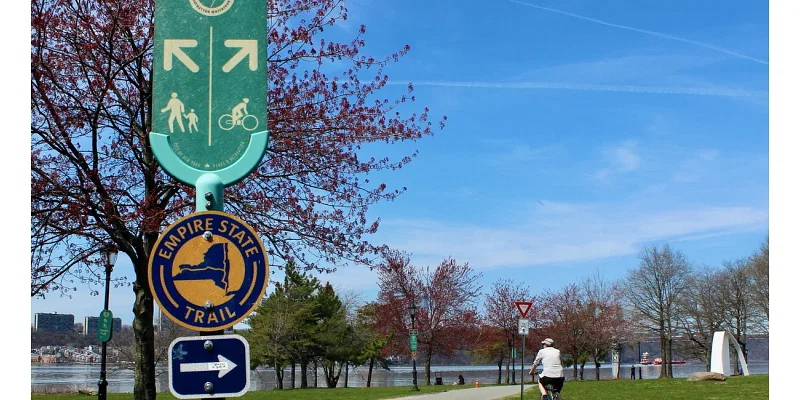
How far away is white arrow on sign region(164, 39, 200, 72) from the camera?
356cm

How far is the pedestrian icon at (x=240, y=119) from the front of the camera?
3.54 m

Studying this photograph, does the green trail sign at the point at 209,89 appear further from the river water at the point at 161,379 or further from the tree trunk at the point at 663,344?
the tree trunk at the point at 663,344

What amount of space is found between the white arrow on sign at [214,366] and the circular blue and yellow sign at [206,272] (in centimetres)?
16

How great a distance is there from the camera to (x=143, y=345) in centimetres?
1430

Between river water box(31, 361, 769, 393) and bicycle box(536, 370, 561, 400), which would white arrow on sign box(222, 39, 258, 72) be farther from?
river water box(31, 361, 769, 393)

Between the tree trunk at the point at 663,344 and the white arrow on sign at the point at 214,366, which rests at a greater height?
the white arrow on sign at the point at 214,366

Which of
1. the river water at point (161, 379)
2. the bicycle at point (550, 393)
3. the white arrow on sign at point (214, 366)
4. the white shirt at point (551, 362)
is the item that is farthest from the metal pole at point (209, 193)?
the river water at point (161, 379)

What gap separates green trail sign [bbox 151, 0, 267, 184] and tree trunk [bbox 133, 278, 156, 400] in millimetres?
11414

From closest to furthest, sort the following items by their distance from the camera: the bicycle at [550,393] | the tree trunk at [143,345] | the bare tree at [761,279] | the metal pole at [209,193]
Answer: the metal pole at [209,193], the tree trunk at [143,345], the bicycle at [550,393], the bare tree at [761,279]

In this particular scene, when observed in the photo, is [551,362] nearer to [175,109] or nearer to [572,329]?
[175,109]

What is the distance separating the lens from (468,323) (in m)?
55.4

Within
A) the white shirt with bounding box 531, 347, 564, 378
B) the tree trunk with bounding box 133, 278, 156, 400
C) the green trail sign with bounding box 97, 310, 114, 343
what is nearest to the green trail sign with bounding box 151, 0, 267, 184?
the tree trunk with bounding box 133, 278, 156, 400
